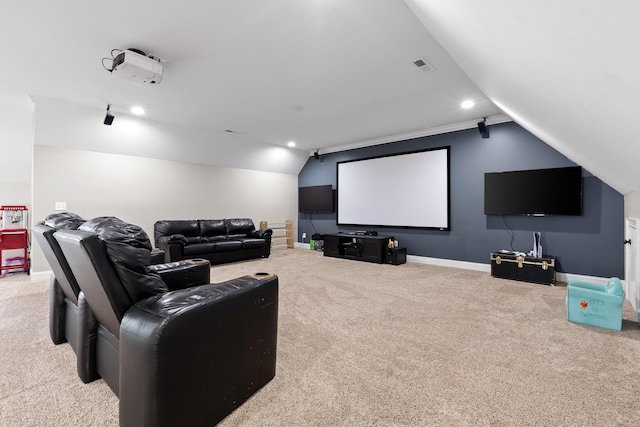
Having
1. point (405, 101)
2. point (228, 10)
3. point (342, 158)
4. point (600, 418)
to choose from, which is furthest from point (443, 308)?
point (342, 158)

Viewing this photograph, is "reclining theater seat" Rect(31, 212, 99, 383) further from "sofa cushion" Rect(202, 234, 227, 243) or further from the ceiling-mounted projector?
"sofa cushion" Rect(202, 234, 227, 243)

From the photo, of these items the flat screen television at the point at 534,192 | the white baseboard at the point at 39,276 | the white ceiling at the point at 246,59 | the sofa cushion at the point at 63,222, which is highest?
the white ceiling at the point at 246,59

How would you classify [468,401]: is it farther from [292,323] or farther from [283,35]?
[283,35]

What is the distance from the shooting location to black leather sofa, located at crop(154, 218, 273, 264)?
550cm

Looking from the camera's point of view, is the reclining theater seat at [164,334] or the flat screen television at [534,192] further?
the flat screen television at [534,192]

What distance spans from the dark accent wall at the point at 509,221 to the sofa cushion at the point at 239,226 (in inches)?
126

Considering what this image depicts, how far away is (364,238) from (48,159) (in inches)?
230

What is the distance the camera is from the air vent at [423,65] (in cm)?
308

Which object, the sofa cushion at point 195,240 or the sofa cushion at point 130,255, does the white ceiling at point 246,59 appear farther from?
the sofa cushion at point 195,240

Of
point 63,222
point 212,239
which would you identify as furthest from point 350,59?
point 212,239

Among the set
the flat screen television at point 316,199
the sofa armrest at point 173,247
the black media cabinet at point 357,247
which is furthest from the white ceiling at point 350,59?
the flat screen television at point 316,199

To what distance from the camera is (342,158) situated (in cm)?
757

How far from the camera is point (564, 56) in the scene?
4.17ft

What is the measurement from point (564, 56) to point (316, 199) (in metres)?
6.85
